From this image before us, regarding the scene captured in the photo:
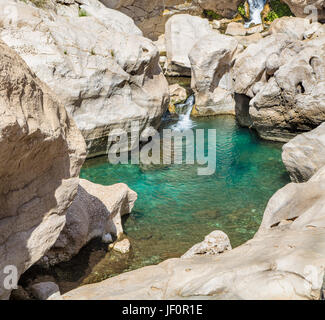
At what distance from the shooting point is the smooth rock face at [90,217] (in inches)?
304

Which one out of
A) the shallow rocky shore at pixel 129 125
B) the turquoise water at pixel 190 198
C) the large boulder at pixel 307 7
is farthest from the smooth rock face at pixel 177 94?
the large boulder at pixel 307 7

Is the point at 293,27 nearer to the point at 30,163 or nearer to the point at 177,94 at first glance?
the point at 177,94

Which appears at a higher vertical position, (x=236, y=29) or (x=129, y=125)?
(x=236, y=29)

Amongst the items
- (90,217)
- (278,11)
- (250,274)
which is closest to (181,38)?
(278,11)

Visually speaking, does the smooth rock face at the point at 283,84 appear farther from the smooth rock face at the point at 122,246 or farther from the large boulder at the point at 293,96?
the smooth rock face at the point at 122,246

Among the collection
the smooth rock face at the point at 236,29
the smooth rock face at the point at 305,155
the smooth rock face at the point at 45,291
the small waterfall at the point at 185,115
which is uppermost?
the smooth rock face at the point at 236,29

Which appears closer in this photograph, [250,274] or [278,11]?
[250,274]

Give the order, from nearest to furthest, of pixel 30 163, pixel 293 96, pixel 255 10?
pixel 30 163 → pixel 293 96 → pixel 255 10

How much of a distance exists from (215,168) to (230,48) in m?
7.88

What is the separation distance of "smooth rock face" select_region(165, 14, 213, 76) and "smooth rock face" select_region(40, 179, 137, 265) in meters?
14.4

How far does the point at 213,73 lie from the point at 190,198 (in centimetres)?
963

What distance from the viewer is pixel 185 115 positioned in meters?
19.7

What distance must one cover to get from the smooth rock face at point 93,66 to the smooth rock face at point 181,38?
783 centimetres
